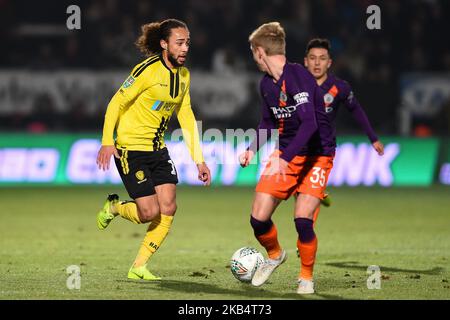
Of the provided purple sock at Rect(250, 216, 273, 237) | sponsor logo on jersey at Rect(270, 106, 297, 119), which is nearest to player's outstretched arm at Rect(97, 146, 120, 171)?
purple sock at Rect(250, 216, 273, 237)

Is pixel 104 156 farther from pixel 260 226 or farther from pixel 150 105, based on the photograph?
pixel 260 226

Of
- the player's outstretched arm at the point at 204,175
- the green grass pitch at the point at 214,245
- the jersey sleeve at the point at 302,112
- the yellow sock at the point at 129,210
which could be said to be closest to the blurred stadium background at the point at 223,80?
the green grass pitch at the point at 214,245

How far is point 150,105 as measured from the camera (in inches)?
333

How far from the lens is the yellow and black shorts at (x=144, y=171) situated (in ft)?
27.6

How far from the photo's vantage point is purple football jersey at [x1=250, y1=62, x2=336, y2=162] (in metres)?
7.39

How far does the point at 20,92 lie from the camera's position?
726 inches

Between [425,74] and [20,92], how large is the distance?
797 centimetres

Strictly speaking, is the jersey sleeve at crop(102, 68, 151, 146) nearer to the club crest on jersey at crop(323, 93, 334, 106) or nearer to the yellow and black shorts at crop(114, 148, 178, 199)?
the yellow and black shorts at crop(114, 148, 178, 199)

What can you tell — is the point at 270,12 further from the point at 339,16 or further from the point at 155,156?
the point at 155,156

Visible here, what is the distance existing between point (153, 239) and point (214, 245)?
2.49 m

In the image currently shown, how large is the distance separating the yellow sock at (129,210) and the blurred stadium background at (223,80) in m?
5.98

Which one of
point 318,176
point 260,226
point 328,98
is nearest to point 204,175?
point 260,226

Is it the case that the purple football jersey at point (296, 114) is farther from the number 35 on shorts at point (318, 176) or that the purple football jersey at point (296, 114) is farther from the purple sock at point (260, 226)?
the purple sock at point (260, 226)
